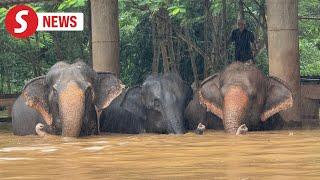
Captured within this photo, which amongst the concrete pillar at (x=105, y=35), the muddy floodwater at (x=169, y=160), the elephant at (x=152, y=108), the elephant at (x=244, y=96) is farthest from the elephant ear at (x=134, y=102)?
the muddy floodwater at (x=169, y=160)

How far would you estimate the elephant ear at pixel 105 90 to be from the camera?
45.5 feet

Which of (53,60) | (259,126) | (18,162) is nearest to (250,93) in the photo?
(259,126)

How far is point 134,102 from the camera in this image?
48.3 ft

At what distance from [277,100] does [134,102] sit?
245 centimetres

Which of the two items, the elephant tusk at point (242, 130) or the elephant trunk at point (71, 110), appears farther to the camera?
the elephant trunk at point (71, 110)

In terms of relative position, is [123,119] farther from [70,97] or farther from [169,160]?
[169,160]

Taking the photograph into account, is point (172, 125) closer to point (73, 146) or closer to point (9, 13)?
point (73, 146)

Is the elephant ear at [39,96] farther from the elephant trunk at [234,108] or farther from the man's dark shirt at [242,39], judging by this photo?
the man's dark shirt at [242,39]

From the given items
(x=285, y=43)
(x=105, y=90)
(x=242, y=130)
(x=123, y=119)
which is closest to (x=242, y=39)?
(x=285, y=43)

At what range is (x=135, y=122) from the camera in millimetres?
14875

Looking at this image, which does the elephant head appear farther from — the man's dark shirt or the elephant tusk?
the man's dark shirt

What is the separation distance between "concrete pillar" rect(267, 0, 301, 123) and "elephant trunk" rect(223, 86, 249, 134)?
2111 millimetres

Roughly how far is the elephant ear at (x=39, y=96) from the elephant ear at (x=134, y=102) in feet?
5.15

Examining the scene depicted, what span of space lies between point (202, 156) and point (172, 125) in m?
5.57
